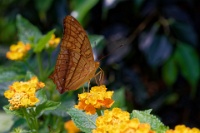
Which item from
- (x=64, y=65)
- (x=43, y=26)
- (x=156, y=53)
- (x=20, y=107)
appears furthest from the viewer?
(x=43, y=26)

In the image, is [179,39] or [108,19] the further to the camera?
[108,19]

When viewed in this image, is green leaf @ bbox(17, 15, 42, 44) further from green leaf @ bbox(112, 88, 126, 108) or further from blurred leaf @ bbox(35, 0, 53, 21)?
blurred leaf @ bbox(35, 0, 53, 21)

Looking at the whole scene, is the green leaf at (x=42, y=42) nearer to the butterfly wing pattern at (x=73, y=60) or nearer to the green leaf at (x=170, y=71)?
the butterfly wing pattern at (x=73, y=60)

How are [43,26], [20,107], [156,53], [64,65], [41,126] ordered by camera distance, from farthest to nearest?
[43,26] < [156,53] < [41,126] < [64,65] < [20,107]

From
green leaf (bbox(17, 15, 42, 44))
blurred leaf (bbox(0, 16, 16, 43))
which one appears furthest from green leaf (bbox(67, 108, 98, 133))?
blurred leaf (bbox(0, 16, 16, 43))

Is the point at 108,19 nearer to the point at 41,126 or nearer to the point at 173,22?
the point at 173,22

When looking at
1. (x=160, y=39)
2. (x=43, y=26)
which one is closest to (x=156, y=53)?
(x=160, y=39)

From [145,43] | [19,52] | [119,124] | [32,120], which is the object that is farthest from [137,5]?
[119,124]
